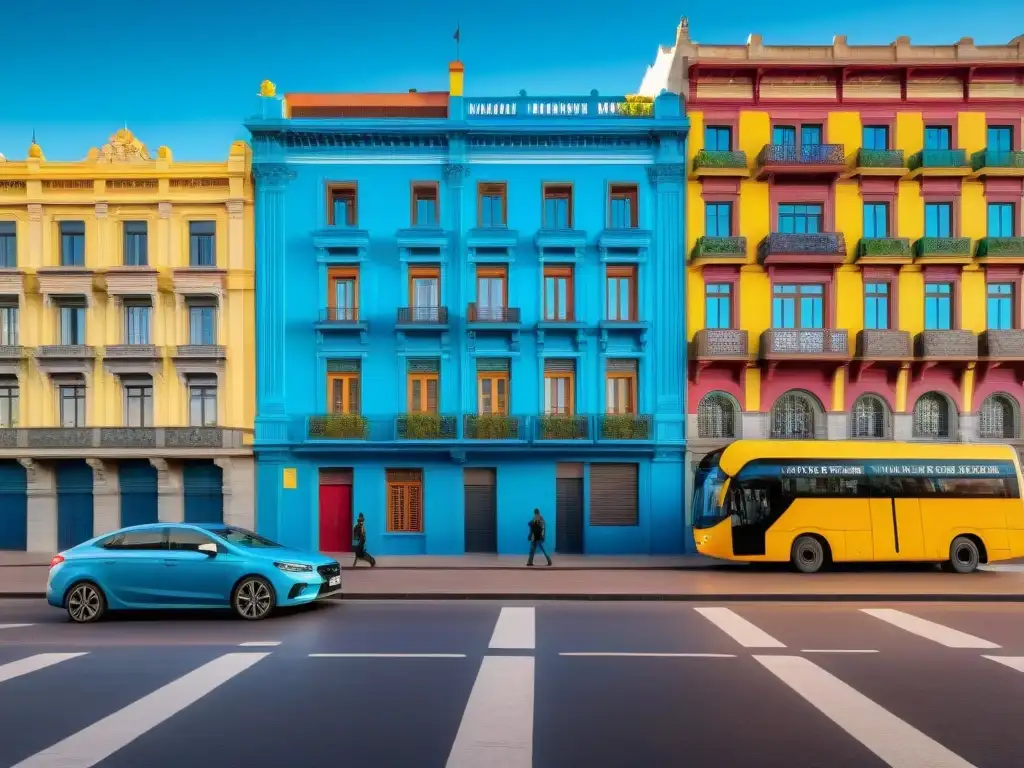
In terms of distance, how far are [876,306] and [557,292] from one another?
10.1 m

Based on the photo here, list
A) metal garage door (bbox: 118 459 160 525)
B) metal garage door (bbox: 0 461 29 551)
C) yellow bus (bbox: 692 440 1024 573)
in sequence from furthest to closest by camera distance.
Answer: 1. metal garage door (bbox: 0 461 29 551)
2. metal garage door (bbox: 118 459 160 525)
3. yellow bus (bbox: 692 440 1024 573)

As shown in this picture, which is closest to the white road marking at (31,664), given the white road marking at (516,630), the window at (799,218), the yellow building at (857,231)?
the white road marking at (516,630)

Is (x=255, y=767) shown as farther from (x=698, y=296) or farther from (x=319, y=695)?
(x=698, y=296)

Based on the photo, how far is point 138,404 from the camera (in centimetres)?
2247

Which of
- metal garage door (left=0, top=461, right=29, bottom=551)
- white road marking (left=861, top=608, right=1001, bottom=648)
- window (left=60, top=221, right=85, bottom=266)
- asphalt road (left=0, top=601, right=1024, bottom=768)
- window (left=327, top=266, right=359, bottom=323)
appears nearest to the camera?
asphalt road (left=0, top=601, right=1024, bottom=768)

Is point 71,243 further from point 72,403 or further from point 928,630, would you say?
point 928,630

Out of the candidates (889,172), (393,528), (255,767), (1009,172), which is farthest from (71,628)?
(1009,172)

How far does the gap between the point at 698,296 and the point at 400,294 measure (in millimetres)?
9367

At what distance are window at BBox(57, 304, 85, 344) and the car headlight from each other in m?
15.3

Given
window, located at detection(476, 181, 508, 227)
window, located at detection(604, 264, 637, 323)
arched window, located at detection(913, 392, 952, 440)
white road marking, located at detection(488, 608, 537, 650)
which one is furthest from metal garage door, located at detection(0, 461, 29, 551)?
arched window, located at detection(913, 392, 952, 440)

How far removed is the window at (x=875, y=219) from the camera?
22.9 meters

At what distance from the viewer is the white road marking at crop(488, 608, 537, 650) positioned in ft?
31.8

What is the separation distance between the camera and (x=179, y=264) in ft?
73.9

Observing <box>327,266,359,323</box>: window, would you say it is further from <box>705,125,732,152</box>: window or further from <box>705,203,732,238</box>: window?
<box>705,125,732,152</box>: window
